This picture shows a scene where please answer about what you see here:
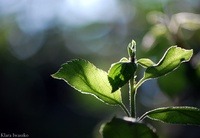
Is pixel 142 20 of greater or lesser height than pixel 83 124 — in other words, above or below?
above

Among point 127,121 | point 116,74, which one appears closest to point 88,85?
point 116,74

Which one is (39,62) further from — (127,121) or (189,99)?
(127,121)

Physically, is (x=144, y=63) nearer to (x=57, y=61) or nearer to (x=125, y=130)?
(x=125, y=130)

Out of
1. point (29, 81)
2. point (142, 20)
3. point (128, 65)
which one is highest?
point (128, 65)

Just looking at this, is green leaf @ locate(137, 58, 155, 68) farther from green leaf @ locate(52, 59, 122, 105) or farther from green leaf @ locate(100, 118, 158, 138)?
green leaf @ locate(100, 118, 158, 138)

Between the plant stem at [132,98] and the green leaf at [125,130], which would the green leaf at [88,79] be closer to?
the plant stem at [132,98]

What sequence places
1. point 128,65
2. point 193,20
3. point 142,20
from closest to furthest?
point 128,65
point 193,20
point 142,20
